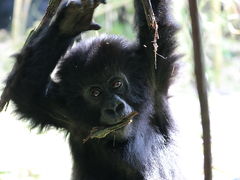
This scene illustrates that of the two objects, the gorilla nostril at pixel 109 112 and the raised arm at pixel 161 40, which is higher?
the raised arm at pixel 161 40

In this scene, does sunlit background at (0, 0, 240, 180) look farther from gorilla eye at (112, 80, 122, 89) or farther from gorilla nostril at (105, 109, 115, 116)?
gorilla nostril at (105, 109, 115, 116)

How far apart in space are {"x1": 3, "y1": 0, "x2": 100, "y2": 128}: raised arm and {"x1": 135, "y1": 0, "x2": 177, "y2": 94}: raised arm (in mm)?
542

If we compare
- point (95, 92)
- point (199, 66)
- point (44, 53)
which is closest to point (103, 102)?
point (95, 92)

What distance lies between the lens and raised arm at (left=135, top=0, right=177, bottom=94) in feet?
12.4

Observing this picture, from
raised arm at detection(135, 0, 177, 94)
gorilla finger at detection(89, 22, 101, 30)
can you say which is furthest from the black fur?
gorilla finger at detection(89, 22, 101, 30)

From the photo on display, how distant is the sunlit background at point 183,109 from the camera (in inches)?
187

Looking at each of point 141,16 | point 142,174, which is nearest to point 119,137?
point 142,174

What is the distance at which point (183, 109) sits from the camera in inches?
288

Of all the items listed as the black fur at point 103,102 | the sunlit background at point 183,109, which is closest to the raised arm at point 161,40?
the black fur at point 103,102

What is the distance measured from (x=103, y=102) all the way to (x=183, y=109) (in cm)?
368

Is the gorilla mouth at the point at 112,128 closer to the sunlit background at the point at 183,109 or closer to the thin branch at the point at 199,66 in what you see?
the sunlit background at the point at 183,109

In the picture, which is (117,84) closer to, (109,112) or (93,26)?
(109,112)

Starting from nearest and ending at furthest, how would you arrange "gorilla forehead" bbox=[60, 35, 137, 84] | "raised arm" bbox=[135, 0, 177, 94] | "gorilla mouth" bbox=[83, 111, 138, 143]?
1. "gorilla mouth" bbox=[83, 111, 138, 143]
2. "raised arm" bbox=[135, 0, 177, 94]
3. "gorilla forehead" bbox=[60, 35, 137, 84]

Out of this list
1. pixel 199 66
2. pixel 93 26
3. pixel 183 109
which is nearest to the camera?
pixel 199 66
